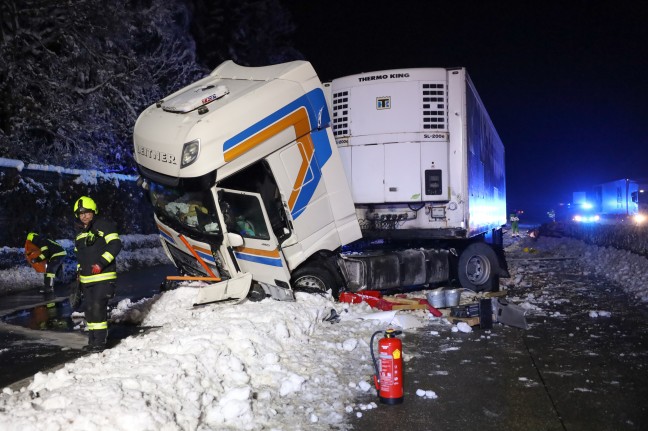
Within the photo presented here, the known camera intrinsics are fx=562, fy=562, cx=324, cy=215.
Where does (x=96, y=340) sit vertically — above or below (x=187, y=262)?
below

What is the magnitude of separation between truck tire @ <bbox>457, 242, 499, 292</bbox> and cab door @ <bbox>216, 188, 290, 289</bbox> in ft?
14.4

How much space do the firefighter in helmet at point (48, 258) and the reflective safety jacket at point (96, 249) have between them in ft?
18.7

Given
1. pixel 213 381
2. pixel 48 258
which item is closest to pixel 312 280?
pixel 213 381

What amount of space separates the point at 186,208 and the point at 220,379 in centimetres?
345

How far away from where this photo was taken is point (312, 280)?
9.02 m

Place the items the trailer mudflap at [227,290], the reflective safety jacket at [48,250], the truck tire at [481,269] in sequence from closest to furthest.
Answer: the trailer mudflap at [227,290] → the truck tire at [481,269] → the reflective safety jacket at [48,250]

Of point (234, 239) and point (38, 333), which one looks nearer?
point (38, 333)

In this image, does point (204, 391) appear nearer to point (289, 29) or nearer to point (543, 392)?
point (543, 392)

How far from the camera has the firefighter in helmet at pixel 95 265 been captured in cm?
639

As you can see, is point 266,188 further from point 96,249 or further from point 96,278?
point 96,278

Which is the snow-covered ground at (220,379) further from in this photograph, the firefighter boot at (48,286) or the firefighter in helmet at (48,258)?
the firefighter in helmet at (48,258)

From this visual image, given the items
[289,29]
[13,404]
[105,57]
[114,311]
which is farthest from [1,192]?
[289,29]

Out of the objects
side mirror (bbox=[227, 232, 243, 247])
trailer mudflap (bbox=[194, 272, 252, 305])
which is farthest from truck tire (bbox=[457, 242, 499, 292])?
side mirror (bbox=[227, 232, 243, 247])

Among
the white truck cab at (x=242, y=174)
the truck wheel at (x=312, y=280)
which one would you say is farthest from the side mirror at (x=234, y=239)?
the truck wheel at (x=312, y=280)
